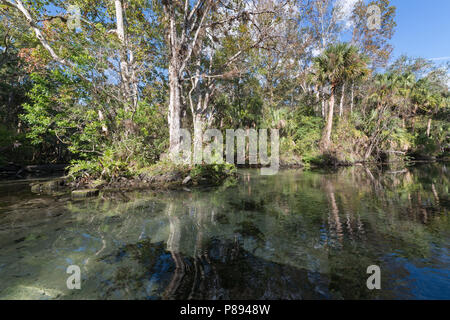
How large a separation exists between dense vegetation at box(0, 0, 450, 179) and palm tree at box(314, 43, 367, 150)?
0.08 metres

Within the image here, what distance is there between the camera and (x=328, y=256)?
253 cm

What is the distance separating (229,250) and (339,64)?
17.2 meters

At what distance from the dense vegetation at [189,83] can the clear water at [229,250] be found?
4.81 m

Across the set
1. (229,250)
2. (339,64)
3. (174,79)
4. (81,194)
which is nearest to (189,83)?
(174,79)

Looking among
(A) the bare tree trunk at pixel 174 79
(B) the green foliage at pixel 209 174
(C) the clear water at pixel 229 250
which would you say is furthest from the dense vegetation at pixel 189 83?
(C) the clear water at pixel 229 250

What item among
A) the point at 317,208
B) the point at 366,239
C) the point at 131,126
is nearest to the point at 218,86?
the point at 131,126

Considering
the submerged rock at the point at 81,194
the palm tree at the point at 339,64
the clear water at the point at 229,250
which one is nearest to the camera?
the clear water at the point at 229,250

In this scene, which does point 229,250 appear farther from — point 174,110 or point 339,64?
point 339,64

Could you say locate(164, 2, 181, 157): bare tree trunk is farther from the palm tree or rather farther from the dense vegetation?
the palm tree

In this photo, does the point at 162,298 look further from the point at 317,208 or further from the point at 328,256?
the point at 317,208

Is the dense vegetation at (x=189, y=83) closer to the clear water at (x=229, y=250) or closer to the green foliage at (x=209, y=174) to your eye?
the green foliage at (x=209, y=174)

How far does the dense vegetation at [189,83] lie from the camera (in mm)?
8680

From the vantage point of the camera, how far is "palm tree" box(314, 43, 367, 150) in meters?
14.8

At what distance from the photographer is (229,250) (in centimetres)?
278
